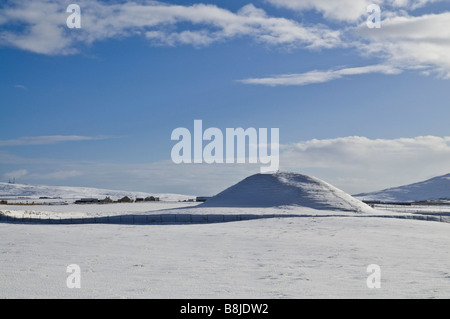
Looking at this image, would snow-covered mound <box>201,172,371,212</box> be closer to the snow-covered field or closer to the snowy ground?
the snow-covered field

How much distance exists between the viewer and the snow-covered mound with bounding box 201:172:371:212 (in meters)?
33.3

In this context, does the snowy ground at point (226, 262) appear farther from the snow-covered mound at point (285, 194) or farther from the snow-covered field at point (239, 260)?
the snow-covered mound at point (285, 194)

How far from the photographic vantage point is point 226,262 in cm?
1191

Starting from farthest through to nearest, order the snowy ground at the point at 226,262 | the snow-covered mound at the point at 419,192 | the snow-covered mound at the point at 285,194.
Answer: the snow-covered mound at the point at 419,192
the snow-covered mound at the point at 285,194
the snowy ground at the point at 226,262

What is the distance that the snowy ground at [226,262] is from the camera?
8.34 meters

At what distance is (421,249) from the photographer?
1508cm

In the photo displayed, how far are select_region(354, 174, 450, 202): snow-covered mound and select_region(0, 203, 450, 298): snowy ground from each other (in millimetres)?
94239

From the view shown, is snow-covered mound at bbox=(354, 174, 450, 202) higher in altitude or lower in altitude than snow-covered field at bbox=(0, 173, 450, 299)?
higher

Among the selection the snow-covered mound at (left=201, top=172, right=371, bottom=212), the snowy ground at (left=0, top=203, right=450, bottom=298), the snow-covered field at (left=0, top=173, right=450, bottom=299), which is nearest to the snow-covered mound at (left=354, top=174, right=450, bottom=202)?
the snow-covered mound at (left=201, top=172, right=371, bottom=212)

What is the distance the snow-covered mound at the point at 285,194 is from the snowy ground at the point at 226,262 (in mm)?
12063

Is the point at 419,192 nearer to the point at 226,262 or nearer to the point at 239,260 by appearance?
the point at 239,260

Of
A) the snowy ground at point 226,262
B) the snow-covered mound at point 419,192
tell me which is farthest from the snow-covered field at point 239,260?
the snow-covered mound at point 419,192
